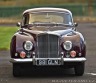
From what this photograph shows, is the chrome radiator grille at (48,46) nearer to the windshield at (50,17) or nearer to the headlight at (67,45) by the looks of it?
the headlight at (67,45)

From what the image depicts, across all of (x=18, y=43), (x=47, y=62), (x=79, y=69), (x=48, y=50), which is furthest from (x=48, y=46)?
(x=79, y=69)

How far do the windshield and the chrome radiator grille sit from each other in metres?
1.64

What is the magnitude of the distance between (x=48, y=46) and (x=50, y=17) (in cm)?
192

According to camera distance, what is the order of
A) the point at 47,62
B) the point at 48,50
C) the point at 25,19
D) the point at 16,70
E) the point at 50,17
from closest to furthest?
the point at 47,62, the point at 48,50, the point at 16,70, the point at 50,17, the point at 25,19

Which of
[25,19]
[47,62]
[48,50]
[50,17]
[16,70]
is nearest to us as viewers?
[47,62]

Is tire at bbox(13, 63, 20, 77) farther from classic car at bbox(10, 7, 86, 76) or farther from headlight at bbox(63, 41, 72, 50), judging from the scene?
headlight at bbox(63, 41, 72, 50)

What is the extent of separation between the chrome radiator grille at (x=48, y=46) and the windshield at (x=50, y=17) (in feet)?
5.40

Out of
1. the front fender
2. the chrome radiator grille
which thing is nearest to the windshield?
the front fender

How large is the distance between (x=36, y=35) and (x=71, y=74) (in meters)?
1.42

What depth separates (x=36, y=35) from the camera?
10969mm

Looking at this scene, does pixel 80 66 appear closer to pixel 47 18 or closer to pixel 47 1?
pixel 47 18

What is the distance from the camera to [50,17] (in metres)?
12.6

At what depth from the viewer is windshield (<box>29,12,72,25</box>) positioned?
41.1ft

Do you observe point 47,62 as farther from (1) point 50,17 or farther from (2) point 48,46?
(1) point 50,17
